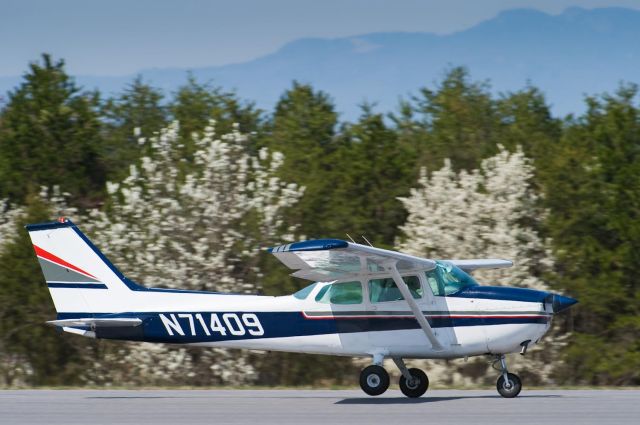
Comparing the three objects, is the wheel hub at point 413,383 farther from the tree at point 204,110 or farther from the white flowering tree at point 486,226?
the tree at point 204,110

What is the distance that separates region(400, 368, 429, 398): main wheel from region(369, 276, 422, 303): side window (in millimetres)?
1132

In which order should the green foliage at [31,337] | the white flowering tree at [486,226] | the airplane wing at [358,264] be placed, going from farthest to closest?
the green foliage at [31,337] → the white flowering tree at [486,226] → the airplane wing at [358,264]

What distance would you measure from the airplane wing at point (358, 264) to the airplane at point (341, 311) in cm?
1

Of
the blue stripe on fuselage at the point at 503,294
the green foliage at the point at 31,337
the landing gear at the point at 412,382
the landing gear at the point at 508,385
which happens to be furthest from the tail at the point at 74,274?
the green foliage at the point at 31,337

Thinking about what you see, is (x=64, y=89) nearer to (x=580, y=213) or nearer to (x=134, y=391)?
(x=580, y=213)

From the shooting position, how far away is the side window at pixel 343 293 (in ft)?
46.0

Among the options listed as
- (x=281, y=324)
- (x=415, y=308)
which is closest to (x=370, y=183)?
(x=281, y=324)

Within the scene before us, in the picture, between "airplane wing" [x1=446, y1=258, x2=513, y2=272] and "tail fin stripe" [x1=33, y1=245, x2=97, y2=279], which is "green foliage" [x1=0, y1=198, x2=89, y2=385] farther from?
"airplane wing" [x1=446, y1=258, x2=513, y2=272]

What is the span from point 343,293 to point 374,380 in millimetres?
1255

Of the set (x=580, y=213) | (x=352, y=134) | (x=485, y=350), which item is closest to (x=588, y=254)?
(x=580, y=213)

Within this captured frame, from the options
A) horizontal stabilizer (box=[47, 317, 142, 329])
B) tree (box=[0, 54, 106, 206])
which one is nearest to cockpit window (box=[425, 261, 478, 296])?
horizontal stabilizer (box=[47, 317, 142, 329])

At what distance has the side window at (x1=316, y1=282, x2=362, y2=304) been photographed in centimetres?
1402

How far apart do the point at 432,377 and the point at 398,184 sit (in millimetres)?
7612

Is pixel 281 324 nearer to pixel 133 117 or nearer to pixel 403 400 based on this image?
pixel 403 400
